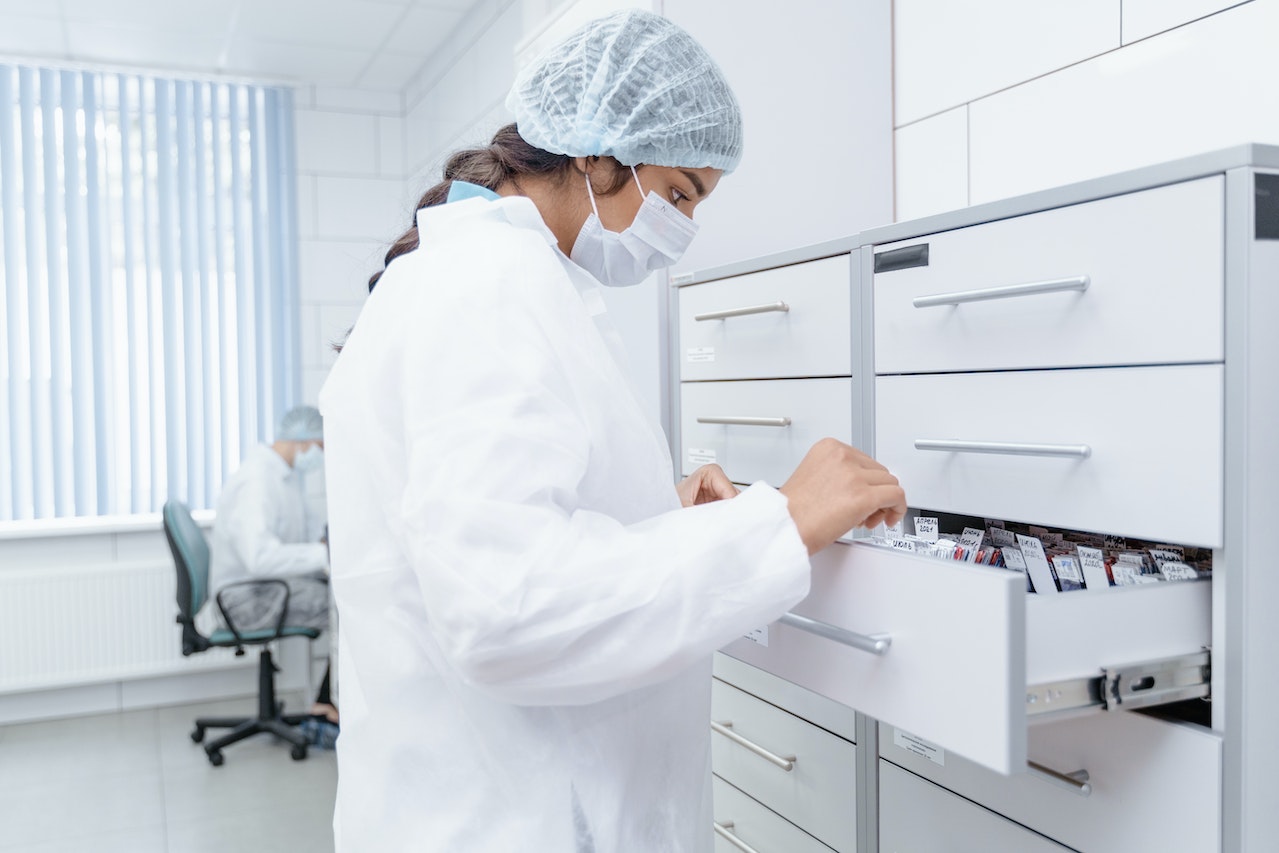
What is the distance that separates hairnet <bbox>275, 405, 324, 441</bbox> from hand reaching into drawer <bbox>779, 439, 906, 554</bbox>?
136 inches

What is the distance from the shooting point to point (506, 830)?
0.95 metres

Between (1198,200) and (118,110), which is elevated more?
(118,110)

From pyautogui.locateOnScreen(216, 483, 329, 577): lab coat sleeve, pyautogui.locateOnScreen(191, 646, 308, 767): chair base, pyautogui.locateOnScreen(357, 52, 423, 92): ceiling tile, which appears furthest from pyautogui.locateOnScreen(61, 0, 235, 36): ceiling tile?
pyautogui.locateOnScreen(191, 646, 308, 767): chair base

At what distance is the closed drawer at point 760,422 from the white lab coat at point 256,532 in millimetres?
2318

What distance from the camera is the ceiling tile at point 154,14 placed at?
3.46m

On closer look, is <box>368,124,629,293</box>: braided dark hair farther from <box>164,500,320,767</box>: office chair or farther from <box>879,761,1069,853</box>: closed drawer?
<box>164,500,320,767</box>: office chair

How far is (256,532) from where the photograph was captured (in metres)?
3.67

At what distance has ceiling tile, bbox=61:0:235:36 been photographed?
11.4ft

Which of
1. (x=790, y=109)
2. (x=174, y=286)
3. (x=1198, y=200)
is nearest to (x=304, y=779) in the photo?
(x=174, y=286)

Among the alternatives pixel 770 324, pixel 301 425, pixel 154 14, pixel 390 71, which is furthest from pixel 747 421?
pixel 390 71

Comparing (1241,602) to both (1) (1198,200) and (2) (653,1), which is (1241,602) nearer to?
(1) (1198,200)

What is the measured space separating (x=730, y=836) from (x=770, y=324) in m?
0.90

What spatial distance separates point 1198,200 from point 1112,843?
2.12 ft

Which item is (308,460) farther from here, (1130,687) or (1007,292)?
(1130,687)
